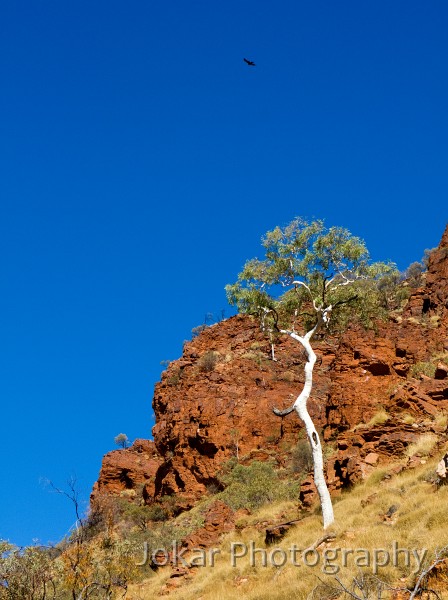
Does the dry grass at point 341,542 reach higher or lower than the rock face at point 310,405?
Result: lower

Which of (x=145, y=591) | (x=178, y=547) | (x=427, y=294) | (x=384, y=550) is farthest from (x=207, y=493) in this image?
(x=427, y=294)

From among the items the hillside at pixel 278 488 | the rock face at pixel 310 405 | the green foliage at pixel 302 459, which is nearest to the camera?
the hillside at pixel 278 488

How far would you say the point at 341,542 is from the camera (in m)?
13.6

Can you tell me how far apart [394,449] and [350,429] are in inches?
193

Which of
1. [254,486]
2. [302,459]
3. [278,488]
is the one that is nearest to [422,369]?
[302,459]

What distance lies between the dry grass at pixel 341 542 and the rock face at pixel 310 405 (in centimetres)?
210

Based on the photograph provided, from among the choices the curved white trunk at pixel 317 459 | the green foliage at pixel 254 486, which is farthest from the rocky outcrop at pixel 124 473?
the curved white trunk at pixel 317 459

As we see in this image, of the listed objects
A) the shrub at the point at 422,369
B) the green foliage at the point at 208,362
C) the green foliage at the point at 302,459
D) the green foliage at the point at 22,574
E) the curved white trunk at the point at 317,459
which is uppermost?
the green foliage at the point at 208,362

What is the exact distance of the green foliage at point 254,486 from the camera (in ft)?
74.6

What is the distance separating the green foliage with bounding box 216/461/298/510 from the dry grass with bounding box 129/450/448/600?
2740 millimetres

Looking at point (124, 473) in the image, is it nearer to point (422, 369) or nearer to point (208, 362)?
point (208, 362)

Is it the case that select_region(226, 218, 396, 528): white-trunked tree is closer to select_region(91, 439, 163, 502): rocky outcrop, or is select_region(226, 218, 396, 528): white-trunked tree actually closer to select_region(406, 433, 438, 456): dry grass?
select_region(406, 433, 438, 456): dry grass

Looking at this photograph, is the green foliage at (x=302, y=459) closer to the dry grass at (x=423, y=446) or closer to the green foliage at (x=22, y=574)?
the dry grass at (x=423, y=446)

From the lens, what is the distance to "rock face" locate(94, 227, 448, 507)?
21.0 m
